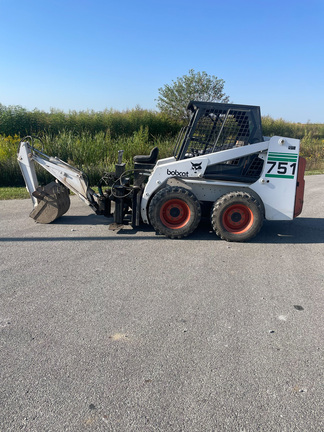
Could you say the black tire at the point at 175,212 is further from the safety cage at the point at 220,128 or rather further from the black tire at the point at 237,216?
the safety cage at the point at 220,128

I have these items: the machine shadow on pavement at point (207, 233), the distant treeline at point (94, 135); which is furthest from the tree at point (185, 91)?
the machine shadow on pavement at point (207, 233)

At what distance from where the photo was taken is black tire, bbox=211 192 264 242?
5.81 metres

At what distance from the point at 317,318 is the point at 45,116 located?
18.5 metres

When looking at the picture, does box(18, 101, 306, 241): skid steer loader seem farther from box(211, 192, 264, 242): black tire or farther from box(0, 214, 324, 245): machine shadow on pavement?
box(0, 214, 324, 245): machine shadow on pavement

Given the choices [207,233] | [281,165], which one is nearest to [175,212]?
[207,233]

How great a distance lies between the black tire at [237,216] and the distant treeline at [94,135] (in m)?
6.72

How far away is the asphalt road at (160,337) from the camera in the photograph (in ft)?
7.78

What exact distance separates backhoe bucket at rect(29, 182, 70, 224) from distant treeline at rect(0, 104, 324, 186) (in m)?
5.01

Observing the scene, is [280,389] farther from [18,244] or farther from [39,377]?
[18,244]

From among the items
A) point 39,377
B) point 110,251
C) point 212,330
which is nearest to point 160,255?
point 110,251

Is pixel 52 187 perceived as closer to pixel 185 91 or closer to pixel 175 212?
pixel 175 212

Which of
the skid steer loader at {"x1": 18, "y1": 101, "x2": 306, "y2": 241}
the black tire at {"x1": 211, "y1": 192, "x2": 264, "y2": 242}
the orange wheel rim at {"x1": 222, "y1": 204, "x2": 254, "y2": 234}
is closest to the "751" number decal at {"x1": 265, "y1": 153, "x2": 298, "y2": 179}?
the skid steer loader at {"x1": 18, "y1": 101, "x2": 306, "y2": 241}

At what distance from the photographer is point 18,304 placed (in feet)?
12.3

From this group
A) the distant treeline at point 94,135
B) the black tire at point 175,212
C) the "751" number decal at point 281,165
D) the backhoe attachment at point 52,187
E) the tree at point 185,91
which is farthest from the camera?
the tree at point 185,91
